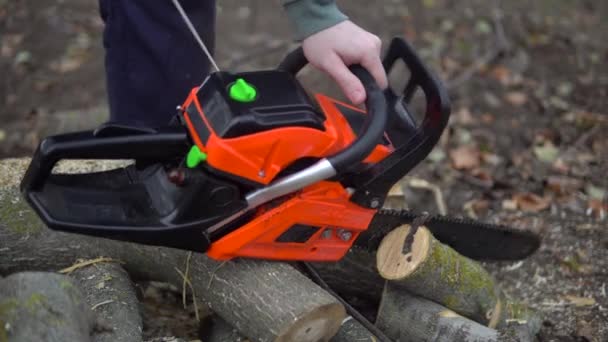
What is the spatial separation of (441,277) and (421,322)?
17 cm

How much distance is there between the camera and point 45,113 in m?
4.29

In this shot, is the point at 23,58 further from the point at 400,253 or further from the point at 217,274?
the point at 400,253

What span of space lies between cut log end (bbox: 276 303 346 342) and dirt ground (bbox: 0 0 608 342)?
58cm

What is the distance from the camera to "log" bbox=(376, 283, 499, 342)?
8.07 feet

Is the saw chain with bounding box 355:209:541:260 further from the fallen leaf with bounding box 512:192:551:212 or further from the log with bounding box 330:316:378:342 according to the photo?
the fallen leaf with bounding box 512:192:551:212

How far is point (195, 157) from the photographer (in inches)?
81.9

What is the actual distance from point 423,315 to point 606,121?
2.43m

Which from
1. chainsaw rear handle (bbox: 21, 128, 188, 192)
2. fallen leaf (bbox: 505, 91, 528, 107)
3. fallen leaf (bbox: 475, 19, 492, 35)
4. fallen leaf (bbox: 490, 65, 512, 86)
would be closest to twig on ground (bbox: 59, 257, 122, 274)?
chainsaw rear handle (bbox: 21, 128, 188, 192)

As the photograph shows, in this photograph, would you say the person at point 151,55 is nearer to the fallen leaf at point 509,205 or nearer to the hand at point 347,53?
the hand at point 347,53

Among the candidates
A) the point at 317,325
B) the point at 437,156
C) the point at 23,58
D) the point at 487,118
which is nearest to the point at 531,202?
the point at 437,156

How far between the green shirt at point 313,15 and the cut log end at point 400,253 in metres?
0.72

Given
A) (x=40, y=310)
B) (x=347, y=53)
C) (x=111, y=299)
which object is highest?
(x=347, y=53)

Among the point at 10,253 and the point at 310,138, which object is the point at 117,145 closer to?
A: the point at 310,138

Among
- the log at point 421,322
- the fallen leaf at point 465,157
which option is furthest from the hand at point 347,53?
the fallen leaf at point 465,157
